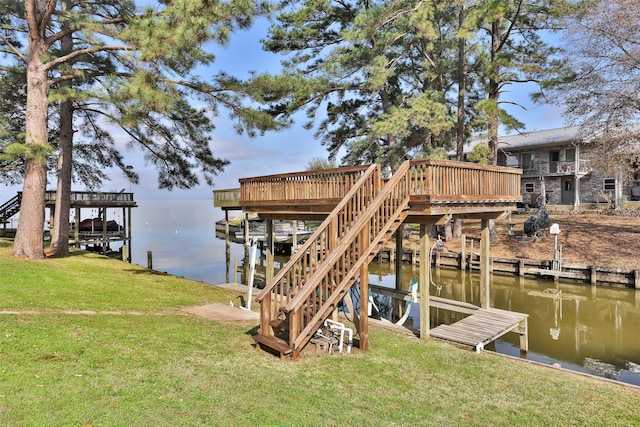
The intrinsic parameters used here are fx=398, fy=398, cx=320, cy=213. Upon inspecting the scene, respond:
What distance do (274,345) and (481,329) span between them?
5279 millimetres

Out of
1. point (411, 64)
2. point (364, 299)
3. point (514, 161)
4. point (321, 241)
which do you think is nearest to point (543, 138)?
point (514, 161)

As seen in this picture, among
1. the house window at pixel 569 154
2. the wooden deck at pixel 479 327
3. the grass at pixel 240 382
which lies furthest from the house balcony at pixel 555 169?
the grass at pixel 240 382

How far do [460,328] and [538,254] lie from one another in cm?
1461

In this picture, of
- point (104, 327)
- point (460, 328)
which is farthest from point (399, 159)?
point (104, 327)

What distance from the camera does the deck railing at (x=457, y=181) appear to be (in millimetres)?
8562

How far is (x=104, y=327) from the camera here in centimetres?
734

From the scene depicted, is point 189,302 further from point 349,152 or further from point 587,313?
point 349,152

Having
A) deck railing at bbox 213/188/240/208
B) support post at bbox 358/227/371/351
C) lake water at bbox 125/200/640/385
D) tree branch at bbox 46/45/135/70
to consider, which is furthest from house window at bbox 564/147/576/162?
tree branch at bbox 46/45/135/70

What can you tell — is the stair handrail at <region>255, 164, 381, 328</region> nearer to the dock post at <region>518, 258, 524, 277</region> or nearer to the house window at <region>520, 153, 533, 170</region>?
the dock post at <region>518, 258, 524, 277</region>

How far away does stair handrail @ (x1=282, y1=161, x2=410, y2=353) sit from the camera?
6.66 metres

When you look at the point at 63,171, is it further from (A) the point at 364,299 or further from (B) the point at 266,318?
(A) the point at 364,299

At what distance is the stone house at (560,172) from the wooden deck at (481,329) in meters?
22.7

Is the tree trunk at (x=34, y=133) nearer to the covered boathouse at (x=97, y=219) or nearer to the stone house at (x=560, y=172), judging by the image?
the covered boathouse at (x=97, y=219)

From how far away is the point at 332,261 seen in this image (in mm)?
7102
